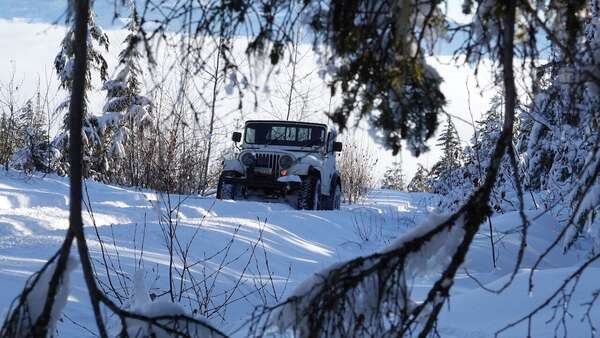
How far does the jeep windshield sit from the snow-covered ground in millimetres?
1600

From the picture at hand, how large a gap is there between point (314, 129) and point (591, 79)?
10538mm

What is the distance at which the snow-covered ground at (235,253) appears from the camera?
10.5 ft

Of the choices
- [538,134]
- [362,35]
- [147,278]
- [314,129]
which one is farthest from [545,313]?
[314,129]

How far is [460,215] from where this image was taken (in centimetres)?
149

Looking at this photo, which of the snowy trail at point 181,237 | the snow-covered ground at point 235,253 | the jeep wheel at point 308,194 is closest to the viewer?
the snow-covered ground at point 235,253

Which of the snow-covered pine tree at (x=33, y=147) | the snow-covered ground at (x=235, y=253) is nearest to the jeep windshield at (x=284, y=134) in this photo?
the snow-covered ground at (x=235, y=253)

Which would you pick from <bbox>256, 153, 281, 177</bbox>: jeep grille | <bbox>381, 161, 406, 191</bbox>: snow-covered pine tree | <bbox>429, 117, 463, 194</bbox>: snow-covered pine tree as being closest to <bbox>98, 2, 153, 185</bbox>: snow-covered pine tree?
<bbox>429, 117, 463, 194</bbox>: snow-covered pine tree

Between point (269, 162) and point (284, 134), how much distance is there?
773mm

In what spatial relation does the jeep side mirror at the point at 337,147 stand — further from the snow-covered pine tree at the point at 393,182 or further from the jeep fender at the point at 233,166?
the snow-covered pine tree at the point at 393,182

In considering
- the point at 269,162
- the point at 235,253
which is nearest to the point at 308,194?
the point at 269,162

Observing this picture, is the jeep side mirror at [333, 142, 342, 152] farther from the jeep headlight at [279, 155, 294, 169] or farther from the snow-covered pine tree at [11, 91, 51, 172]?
the snow-covered pine tree at [11, 91, 51, 172]

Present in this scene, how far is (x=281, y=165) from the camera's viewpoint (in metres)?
11.4

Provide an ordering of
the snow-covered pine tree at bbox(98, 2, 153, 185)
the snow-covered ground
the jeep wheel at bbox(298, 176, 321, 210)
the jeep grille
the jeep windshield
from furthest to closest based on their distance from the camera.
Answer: the jeep windshield, the jeep grille, the jeep wheel at bbox(298, 176, 321, 210), the snow-covered ground, the snow-covered pine tree at bbox(98, 2, 153, 185)

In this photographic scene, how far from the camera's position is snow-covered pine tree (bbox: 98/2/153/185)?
5.02ft
